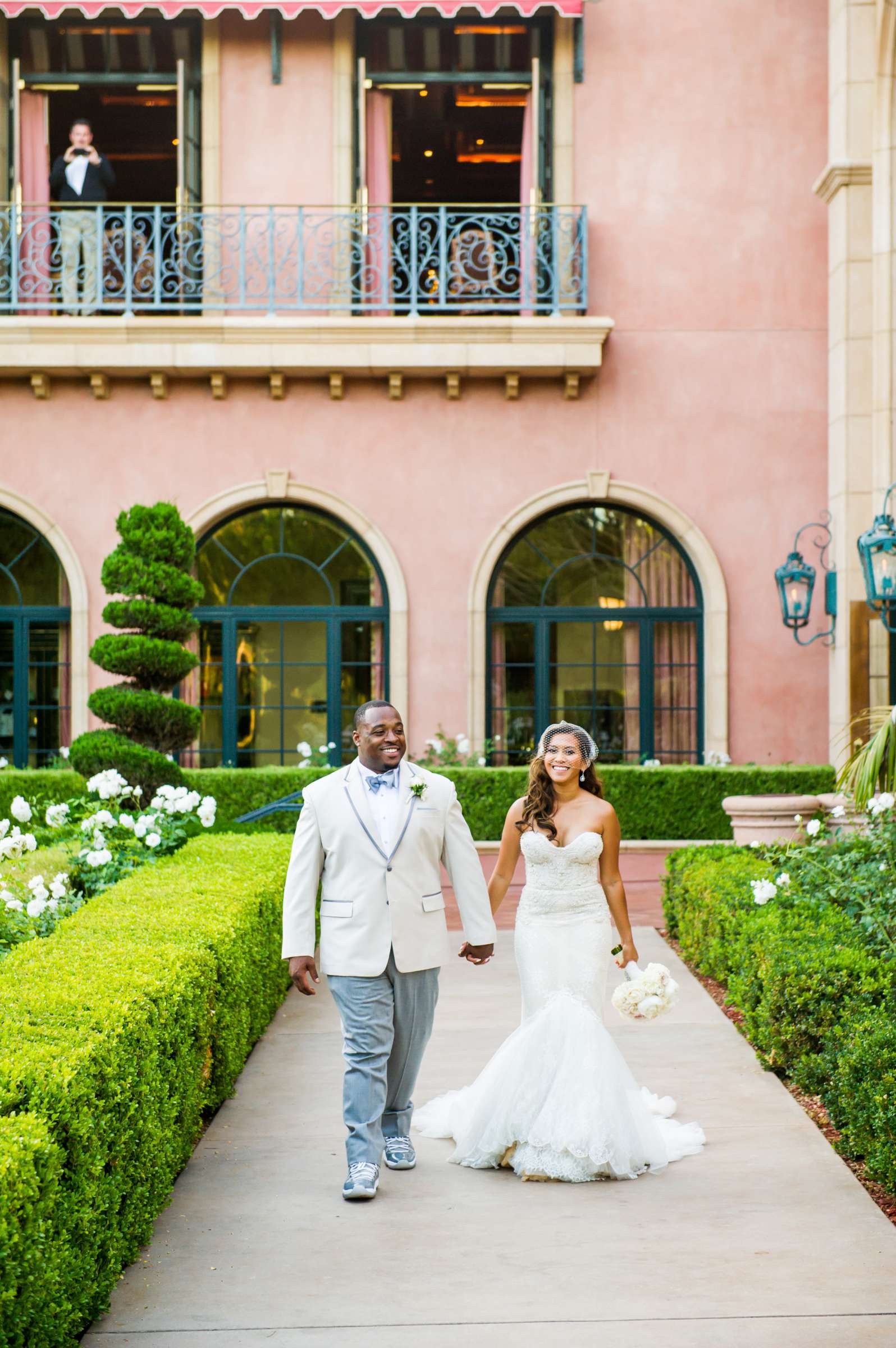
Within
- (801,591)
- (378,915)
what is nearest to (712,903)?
(378,915)

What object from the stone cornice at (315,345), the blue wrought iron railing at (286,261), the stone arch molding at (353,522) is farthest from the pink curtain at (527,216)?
the stone arch molding at (353,522)

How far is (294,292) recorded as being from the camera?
48.0 ft

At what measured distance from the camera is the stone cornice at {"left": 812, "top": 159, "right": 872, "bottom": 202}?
13.2 metres

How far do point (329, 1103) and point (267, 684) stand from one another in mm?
9056

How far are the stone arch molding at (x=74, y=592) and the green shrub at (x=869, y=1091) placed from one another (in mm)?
10502

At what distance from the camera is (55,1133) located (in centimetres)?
339

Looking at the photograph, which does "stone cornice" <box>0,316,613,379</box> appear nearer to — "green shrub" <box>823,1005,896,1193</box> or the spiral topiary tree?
the spiral topiary tree

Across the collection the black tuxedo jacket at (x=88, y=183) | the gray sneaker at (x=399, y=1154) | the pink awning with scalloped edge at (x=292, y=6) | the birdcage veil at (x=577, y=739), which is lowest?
the gray sneaker at (x=399, y=1154)

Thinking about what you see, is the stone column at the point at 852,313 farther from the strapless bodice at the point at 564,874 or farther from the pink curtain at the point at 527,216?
the strapless bodice at the point at 564,874

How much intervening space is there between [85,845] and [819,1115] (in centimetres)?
450

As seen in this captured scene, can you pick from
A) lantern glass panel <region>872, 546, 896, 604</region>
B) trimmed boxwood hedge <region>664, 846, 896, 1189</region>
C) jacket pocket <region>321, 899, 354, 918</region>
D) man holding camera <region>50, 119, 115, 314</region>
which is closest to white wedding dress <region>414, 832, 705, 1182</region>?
trimmed boxwood hedge <region>664, 846, 896, 1189</region>

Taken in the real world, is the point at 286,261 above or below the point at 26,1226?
above

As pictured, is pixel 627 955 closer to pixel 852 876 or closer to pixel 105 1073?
pixel 105 1073

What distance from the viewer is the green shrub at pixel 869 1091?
447 centimetres
